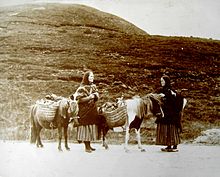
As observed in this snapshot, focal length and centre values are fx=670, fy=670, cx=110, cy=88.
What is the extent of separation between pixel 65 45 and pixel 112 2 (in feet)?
1.43

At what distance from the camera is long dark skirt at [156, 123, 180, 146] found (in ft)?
14.3

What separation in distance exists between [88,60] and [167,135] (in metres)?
0.72

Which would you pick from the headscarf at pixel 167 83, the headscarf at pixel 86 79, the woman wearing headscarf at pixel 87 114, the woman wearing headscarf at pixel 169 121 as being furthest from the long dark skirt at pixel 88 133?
the headscarf at pixel 167 83

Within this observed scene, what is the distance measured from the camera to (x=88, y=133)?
438 cm

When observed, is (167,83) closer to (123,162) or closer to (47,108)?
(123,162)

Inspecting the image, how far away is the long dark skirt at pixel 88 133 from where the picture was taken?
4.37m

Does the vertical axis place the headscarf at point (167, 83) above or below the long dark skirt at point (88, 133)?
above

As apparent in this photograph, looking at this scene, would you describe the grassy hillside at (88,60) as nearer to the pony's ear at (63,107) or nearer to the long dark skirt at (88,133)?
the pony's ear at (63,107)

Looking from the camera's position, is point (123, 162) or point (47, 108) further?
point (47, 108)

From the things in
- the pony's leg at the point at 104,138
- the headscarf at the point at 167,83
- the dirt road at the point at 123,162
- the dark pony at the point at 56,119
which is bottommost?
the dirt road at the point at 123,162

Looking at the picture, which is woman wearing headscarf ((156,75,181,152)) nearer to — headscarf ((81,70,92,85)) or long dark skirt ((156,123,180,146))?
long dark skirt ((156,123,180,146))

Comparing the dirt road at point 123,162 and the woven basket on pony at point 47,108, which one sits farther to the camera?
the woven basket on pony at point 47,108

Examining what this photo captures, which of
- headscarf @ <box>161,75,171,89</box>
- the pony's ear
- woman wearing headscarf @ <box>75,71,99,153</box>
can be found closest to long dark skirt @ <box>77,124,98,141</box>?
woman wearing headscarf @ <box>75,71,99,153</box>

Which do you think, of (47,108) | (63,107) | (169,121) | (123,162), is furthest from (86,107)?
(169,121)
